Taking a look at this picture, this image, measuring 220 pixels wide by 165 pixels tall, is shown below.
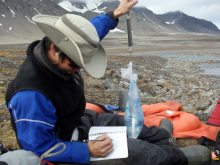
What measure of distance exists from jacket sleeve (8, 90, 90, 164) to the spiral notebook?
0.46 meters

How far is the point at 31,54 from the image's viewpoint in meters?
1.73

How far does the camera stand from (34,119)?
1491 millimetres

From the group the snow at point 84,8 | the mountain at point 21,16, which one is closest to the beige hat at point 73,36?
the mountain at point 21,16

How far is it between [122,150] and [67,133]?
531mm

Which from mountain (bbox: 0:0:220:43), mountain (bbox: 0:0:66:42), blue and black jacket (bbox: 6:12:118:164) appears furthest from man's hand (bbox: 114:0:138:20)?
mountain (bbox: 0:0:66:42)

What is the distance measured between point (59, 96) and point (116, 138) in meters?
0.69

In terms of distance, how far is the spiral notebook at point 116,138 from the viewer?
1.80 meters

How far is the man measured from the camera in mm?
1504

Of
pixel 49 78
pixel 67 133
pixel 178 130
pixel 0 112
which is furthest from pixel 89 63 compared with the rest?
pixel 0 112

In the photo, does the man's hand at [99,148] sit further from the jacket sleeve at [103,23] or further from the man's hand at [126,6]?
the man's hand at [126,6]

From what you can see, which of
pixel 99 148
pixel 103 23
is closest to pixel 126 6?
pixel 103 23

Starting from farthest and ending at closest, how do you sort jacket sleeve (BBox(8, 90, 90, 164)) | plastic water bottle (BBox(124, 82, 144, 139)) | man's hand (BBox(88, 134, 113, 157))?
plastic water bottle (BBox(124, 82, 144, 139)), man's hand (BBox(88, 134, 113, 157)), jacket sleeve (BBox(8, 90, 90, 164))

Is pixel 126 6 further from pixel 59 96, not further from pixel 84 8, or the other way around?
pixel 84 8

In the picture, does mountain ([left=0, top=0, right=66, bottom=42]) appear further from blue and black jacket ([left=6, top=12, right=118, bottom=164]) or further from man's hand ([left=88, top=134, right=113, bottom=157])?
man's hand ([left=88, top=134, right=113, bottom=157])
